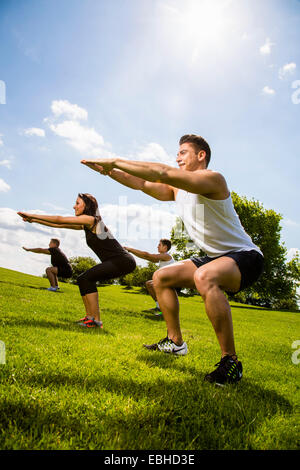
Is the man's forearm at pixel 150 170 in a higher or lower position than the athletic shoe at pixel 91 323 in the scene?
higher

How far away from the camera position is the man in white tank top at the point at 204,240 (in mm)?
3107

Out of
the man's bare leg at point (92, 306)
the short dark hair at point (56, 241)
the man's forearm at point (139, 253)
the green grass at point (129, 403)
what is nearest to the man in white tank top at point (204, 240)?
the green grass at point (129, 403)

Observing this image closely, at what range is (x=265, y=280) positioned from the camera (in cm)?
3931

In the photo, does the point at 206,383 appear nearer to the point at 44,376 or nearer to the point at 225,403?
the point at 225,403

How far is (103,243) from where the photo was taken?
6477mm

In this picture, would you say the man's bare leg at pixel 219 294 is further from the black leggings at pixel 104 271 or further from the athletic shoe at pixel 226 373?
the black leggings at pixel 104 271

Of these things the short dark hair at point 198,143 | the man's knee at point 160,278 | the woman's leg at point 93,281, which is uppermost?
the short dark hair at point 198,143

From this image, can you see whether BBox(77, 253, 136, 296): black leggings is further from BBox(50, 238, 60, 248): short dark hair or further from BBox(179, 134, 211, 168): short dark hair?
BBox(50, 238, 60, 248): short dark hair

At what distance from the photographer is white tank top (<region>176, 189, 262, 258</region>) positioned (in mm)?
3561

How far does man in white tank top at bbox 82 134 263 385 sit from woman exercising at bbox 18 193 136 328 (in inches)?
86.5

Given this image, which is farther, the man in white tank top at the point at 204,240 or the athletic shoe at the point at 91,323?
the athletic shoe at the point at 91,323

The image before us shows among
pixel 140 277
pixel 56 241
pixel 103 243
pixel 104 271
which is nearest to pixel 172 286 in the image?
pixel 104 271

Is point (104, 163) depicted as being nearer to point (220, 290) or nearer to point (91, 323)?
point (220, 290)

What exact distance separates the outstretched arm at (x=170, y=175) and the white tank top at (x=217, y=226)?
0.33 metres
